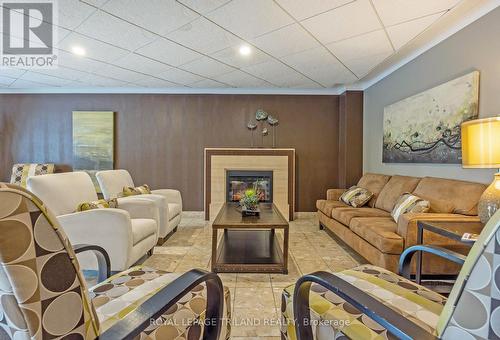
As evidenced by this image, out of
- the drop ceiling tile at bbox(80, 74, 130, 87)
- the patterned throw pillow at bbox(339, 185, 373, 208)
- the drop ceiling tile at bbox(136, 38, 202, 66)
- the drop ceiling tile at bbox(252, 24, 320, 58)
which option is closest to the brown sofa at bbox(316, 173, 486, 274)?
the patterned throw pillow at bbox(339, 185, 373, 208)

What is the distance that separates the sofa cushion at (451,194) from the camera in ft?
7.69

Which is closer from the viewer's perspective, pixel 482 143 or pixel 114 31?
pixel 482 143

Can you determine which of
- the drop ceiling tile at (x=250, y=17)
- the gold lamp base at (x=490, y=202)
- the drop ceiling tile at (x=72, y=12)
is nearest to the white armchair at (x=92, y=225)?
the drop ceiling tile at (x=72, y=12)

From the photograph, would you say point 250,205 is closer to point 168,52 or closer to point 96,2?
point 168,52

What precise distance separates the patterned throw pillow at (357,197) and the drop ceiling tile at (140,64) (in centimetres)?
316

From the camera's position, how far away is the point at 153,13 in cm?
240

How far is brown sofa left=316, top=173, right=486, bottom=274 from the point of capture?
2.20m

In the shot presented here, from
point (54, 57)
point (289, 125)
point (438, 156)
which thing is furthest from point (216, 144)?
point (438, 156)

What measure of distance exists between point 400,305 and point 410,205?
1.76 meters

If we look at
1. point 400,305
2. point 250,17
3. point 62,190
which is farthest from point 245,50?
point 400,305

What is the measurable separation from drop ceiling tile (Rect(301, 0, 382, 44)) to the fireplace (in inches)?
107

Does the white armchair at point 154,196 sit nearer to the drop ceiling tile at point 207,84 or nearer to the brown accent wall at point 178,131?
the brown accent wall at point 178,131

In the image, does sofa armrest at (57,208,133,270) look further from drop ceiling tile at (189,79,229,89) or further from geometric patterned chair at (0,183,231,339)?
drop ceiling tile at (189,79,229,89)

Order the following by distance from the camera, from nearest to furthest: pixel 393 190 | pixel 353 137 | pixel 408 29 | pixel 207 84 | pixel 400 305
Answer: pixel 400 305, pixel 408 29, pixel 393 190, pixel 207 84, pixel 353 137
